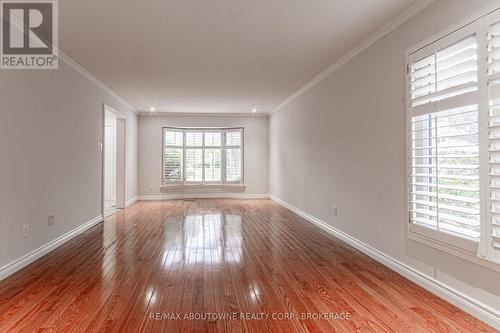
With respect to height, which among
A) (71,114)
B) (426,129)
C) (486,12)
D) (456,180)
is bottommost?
(456,180)

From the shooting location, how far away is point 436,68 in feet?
7.88

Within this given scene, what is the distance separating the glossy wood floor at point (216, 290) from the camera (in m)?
1.95

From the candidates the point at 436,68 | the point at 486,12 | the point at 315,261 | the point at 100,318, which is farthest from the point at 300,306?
the point at 486,12

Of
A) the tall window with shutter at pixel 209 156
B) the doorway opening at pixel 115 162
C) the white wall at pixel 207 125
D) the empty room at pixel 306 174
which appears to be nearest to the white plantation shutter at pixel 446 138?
the empty room at pixel 306 174

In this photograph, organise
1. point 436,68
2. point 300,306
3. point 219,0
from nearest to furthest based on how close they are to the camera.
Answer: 1. point 300,306
2. point 436,68
3. point 219,0

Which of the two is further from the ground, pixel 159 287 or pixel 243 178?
pixel 243 178

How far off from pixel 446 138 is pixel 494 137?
38 cm

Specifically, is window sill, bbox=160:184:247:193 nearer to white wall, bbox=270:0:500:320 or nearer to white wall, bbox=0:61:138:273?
white wall, bbox=0:61:138:273

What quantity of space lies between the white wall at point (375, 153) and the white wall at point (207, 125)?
3562 mm

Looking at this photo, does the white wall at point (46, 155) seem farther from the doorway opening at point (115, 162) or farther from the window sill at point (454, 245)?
the window sill at point (454, 245)

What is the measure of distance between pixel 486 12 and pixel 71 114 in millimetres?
4668

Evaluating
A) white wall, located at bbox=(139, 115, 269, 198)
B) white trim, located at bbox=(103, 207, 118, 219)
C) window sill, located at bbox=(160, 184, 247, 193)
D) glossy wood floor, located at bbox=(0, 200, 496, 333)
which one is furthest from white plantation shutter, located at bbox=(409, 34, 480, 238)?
window sill, located at bbox=(160, 184, 247, 193)

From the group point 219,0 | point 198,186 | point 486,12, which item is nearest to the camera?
point 486,12

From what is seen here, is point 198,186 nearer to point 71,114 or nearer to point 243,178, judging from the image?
point 243,178
